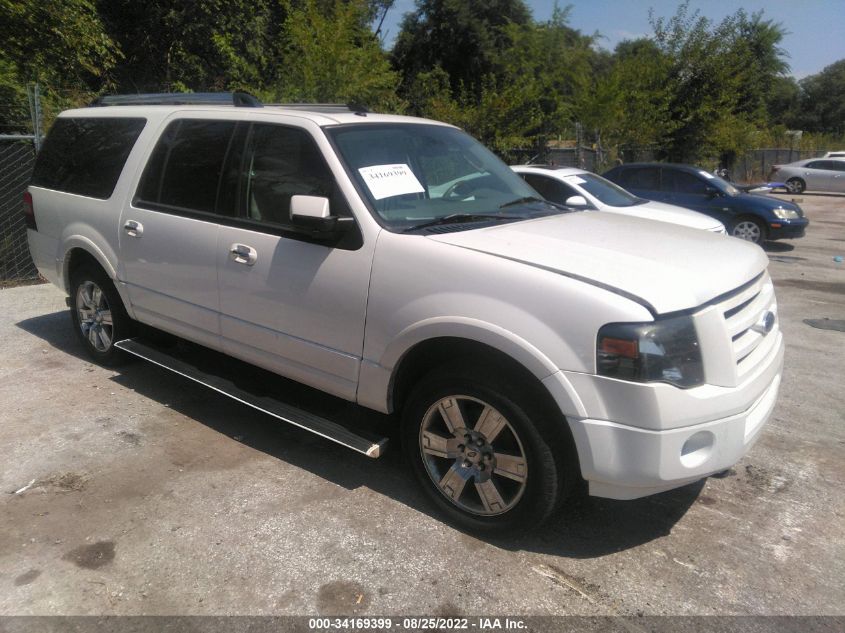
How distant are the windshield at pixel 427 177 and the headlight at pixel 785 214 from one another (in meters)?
10.0

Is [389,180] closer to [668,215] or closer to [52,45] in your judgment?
[668,215]

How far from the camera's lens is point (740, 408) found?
10.0 feet

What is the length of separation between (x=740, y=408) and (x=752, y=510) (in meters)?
0.98

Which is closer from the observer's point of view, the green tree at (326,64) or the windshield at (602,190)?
the windshield at (602,190)

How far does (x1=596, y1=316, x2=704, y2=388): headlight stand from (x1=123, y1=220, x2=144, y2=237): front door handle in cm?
329

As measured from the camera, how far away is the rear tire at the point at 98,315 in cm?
527

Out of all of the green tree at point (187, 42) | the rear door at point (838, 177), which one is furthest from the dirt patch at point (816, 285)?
the rear door at point (838, 177)

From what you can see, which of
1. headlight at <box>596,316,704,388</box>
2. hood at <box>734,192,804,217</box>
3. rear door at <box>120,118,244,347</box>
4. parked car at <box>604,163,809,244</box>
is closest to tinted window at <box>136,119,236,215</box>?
rear door at <box>120,118,244,347</box>

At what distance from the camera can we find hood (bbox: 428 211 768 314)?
2.96 meters

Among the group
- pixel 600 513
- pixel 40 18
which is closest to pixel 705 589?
pixel 600 513

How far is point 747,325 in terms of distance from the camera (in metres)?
3.28

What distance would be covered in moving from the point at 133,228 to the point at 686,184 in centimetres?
1098

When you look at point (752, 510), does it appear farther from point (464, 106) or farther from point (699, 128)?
point (699, 128)

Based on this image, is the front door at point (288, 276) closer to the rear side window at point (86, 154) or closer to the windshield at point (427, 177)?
the windshield at point (427, 177)
